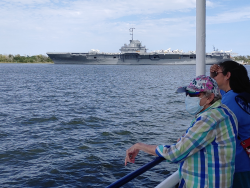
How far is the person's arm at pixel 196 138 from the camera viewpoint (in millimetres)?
1477

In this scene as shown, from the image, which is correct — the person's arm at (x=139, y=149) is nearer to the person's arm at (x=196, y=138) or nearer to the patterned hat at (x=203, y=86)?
the person's arm at (x=196, y=138)

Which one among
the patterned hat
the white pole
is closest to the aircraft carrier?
the white pole

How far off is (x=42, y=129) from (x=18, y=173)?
3898 millimetres

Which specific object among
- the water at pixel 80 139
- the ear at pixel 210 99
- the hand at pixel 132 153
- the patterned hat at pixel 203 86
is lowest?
the water at pixel 80 139

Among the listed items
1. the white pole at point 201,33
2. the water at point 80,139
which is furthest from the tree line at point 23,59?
the white pole at point 201,33

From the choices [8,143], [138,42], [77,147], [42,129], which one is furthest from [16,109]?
[138,42]

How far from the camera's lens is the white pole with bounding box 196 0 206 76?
9.50 feet

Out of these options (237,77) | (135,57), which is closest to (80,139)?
→ (237,77)

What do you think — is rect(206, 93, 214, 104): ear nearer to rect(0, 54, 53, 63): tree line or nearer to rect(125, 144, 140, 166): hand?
rect(125, 144, 140, 166): hand

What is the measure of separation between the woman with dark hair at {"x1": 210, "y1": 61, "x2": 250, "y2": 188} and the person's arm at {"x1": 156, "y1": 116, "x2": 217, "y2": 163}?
1.92ft

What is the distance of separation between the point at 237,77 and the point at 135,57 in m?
76.7

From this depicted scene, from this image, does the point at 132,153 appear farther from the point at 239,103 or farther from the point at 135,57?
the point at 135,57

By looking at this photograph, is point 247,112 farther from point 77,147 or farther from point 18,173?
point 77,147

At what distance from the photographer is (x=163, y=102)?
15938 mm
